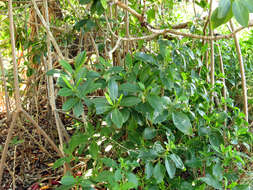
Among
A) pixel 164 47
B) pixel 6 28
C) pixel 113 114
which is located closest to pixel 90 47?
pixel 6 28

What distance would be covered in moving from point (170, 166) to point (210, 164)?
177 mm

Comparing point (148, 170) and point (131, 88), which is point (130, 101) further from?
point (148, 170)

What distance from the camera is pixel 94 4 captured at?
3.58ft

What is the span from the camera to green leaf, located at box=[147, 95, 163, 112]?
83 centimetres

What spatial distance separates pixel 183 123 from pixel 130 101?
0.69 feet

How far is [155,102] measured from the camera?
0.84 m

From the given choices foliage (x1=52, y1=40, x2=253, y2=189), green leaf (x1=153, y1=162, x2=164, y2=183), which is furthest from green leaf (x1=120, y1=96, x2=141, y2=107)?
green leaf (x1=153, y1=162, x2=164, y2=183)

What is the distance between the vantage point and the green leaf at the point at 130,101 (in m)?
0.83

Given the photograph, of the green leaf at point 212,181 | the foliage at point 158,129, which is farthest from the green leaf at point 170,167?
the green leaf at point 212,181

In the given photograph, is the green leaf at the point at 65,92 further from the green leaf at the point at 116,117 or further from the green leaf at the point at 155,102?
the green leaf at the point at 155,102

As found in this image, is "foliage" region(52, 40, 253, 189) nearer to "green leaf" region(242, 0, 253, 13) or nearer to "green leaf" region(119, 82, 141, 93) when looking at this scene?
"green leaf" region(119, 82, 141, 93)

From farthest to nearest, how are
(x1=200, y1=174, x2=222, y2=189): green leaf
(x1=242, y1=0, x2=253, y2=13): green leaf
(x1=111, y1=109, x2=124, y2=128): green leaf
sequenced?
(x1=200, y1=174, x2=222, y2=189): green leaf, (x1=111, y1=109, x2=124, y2=128): green leaf, (x1=242, y1=0, x2=253, y2=13): green leaf

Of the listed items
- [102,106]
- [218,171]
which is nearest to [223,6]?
[102,106]

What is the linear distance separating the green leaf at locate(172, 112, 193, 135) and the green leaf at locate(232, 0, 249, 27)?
37 centimetres
